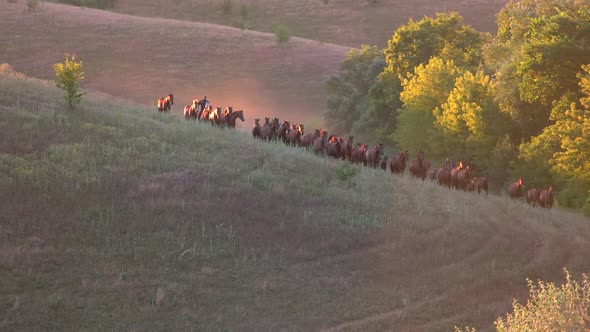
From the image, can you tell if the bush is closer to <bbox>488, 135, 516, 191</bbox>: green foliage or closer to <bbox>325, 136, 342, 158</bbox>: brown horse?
<bbox>488, 135, 516, 191</bbox>: green foliage

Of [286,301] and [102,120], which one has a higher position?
[102,120]

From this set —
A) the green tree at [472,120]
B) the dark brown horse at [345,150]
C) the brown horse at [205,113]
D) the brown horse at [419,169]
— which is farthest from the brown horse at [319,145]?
the green tree at [472,120]

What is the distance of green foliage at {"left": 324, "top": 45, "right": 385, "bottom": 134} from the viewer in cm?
5988

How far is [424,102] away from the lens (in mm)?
46625

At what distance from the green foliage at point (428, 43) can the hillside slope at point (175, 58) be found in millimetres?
11789

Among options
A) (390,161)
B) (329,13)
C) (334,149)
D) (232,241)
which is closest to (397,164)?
(390,161)

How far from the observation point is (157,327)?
1414 cm

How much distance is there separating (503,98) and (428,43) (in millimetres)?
16640

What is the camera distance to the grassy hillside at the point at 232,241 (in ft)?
49.2

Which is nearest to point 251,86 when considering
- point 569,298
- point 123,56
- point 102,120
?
point 123,56

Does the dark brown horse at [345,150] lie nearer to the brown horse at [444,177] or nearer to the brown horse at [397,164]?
the brown horse at [397,164]

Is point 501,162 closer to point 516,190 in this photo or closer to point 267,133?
point 516,190

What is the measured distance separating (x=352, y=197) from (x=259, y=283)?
766 centimetres

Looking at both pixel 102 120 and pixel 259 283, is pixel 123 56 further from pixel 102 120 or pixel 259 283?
pixel 259 283
